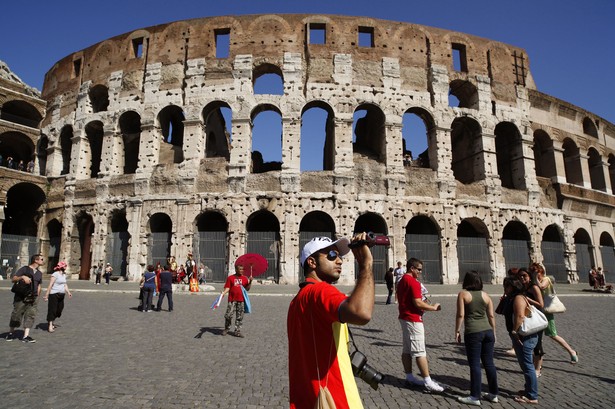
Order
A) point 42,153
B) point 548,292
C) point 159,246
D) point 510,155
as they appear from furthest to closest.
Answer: point 42,153, point 510,155, point 159,246, point 548,292

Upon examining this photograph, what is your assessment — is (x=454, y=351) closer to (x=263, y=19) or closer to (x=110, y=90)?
(x=263, y=19)

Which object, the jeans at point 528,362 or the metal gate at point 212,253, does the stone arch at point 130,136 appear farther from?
the jeans at point 528,362

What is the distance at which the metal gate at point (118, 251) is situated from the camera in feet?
59.3

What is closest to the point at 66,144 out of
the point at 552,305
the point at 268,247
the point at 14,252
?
the point at 14,252

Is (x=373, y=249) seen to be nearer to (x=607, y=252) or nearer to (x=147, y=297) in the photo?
(x=147, y=297)

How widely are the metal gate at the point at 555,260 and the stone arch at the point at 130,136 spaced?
22.4 meters

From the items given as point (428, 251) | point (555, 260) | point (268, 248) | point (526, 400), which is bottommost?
point (526, 400)

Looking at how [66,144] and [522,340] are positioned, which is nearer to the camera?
[522,340]

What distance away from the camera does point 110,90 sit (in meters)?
19.9

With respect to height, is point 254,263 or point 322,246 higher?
point 322,246

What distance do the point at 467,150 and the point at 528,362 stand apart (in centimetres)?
1833

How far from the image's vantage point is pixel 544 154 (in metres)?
21.2

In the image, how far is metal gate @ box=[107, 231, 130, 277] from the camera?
18.1 m

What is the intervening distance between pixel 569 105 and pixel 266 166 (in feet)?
61.5
